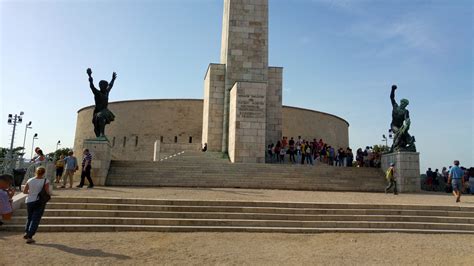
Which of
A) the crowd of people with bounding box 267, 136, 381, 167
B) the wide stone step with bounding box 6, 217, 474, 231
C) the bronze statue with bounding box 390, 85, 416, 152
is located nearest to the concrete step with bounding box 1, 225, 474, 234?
the wide stone step with bounding box 6, 217, 474, 231

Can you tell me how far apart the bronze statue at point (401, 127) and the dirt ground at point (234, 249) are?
8050mm

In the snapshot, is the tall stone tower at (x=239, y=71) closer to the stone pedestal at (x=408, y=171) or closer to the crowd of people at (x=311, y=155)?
the crowd of people at (x=311, y=155)

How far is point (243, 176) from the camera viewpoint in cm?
1409

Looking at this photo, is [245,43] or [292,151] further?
[245,43]

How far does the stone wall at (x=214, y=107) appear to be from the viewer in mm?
21031

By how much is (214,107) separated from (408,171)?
11060mm

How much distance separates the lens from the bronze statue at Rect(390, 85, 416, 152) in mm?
14688

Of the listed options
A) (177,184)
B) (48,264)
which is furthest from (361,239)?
(177,184)

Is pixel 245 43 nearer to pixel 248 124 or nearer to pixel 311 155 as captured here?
pixel 248 124

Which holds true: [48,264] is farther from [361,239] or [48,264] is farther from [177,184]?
[177,184]

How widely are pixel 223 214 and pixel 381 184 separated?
8.66m

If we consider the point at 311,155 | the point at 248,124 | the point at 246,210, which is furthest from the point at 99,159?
the point at 311,155

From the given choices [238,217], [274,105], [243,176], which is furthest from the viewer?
[274,105]

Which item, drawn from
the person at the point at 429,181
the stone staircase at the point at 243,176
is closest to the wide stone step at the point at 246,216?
the stone staircase at the point at 243,176
